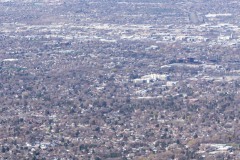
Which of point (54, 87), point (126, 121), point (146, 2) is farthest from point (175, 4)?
point (126, 121)

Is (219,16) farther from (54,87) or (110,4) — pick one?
(54,87)

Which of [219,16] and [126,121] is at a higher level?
[126,121]

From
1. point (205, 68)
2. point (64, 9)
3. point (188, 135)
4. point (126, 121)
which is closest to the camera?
→ point (188, 135)

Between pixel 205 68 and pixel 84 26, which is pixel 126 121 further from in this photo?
pixel 84 26

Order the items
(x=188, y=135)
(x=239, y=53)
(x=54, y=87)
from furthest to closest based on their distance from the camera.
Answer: (x=239, y=53) → (x=54, y=87) → (x=188, y=135)

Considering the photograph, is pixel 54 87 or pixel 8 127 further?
pixel 54 87

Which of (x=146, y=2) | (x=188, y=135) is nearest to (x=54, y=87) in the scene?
(x=188, y=135)

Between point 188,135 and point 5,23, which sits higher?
point 188,135
